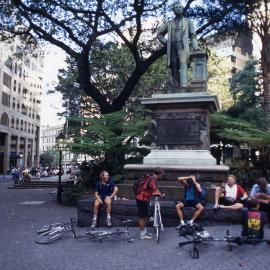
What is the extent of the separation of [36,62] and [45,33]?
2377 inches

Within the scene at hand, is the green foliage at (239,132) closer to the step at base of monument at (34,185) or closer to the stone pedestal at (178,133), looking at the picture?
the stone pedestal at (178,133)

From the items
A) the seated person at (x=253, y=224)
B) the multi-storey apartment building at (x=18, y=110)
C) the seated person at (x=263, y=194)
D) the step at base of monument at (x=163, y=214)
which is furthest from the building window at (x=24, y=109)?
the seated person at (x=253, y=224)

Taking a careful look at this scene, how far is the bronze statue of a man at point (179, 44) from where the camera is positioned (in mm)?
12172

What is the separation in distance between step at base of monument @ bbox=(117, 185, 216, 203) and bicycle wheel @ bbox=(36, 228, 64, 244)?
9.28 ft

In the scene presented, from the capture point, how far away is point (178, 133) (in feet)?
37.7

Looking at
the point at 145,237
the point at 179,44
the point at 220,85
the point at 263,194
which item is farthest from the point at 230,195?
the point at 220,85

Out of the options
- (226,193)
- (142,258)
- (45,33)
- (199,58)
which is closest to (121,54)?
(45,33)

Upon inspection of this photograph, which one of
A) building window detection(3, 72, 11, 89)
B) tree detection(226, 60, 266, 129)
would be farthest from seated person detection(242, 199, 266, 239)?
building window detection(3, 72, 11, 89)

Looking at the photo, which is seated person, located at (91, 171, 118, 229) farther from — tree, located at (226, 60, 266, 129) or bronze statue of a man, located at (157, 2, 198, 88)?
tree, located at (226, 60, 266, 129)

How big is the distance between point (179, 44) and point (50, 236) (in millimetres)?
7220

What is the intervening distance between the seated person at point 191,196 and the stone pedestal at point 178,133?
1.94 meters

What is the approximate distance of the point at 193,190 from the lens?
8.80 m

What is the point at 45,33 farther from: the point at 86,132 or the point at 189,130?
the point at 189,130

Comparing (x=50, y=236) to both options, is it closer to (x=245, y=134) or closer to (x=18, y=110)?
(x=245, y=134)
